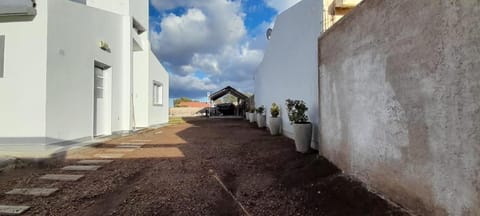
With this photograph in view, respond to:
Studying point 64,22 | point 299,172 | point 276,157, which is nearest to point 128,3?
point 64,22

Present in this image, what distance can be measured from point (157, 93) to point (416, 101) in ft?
52.7

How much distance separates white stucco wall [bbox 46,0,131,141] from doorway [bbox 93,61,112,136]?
21cm

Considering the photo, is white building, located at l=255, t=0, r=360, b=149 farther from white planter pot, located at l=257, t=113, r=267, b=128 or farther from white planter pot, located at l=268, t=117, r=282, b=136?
white planter pot, located at l=257, t=113, r=267, b=128

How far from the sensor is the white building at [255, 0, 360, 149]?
20.8 feet

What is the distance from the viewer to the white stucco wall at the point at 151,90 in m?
15.4

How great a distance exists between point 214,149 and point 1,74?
5.77m

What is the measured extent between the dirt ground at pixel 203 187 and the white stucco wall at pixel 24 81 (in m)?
1.34

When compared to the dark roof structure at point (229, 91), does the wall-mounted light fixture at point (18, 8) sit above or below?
above

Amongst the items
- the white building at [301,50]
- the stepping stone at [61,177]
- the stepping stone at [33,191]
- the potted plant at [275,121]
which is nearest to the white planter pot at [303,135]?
the white building at [301,50]

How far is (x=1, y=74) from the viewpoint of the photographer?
24.0 feet

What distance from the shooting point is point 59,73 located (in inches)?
304

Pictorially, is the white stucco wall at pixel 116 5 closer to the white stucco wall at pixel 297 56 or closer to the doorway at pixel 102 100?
the doorway at pixel 102 100

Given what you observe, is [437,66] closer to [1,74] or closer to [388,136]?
[388,136]

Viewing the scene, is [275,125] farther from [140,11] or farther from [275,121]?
[140,11]
